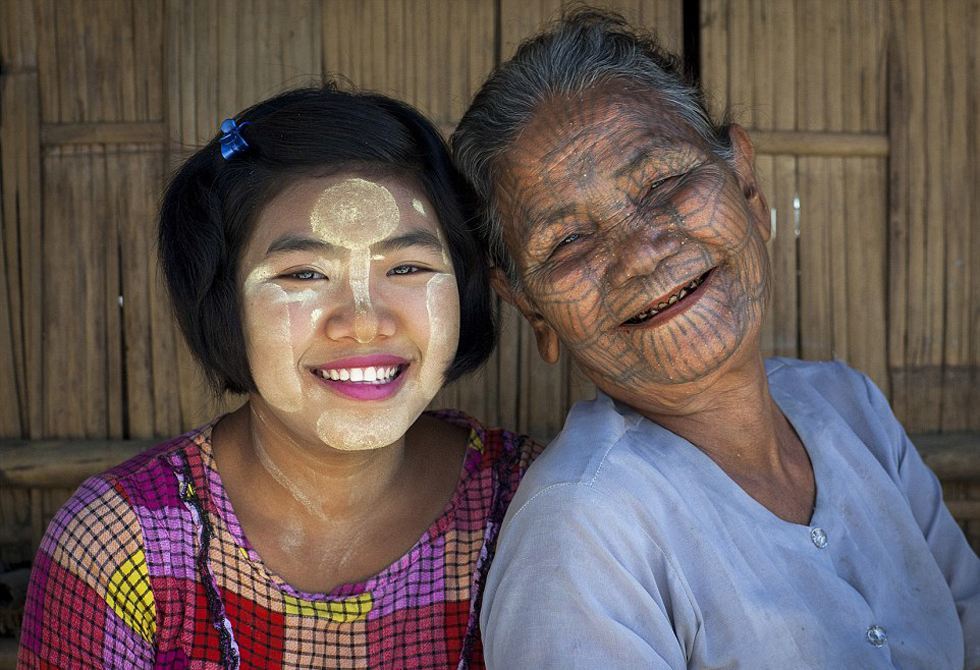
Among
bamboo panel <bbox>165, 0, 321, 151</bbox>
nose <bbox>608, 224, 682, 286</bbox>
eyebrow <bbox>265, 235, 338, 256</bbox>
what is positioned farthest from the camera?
bamboo panel <bbox>165, 0, 321, 151</bbox>

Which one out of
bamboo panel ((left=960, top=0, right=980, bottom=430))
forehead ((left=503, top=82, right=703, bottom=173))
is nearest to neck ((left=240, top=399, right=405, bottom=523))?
forehead ((left=503, top=82, right=703, bottom=173))

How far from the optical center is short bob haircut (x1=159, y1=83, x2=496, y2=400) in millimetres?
2016

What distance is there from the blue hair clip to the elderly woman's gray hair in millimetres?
443

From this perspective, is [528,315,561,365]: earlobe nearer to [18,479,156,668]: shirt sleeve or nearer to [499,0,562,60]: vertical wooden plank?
[18,479,156,668]: shirt sleeve

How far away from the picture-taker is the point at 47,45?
2.75 metres

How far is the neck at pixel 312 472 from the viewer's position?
2100 mm

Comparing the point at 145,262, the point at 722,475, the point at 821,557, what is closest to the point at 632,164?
the point at 722,475

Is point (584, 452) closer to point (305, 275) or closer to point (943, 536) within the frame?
point (305, 275)

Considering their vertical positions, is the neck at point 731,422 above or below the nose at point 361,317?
below

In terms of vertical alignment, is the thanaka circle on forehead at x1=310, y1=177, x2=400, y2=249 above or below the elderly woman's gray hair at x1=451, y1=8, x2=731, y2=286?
below

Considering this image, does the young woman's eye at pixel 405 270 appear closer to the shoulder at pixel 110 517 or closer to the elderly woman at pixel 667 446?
the elderly woman at pixel 667 446

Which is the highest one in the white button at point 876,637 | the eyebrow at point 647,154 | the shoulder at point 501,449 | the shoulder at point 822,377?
the eyebrow at point 647,154

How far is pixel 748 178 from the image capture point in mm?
2105

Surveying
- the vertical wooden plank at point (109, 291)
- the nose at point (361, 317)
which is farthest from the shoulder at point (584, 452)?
the vertical wooden plank at point (109, 291)
